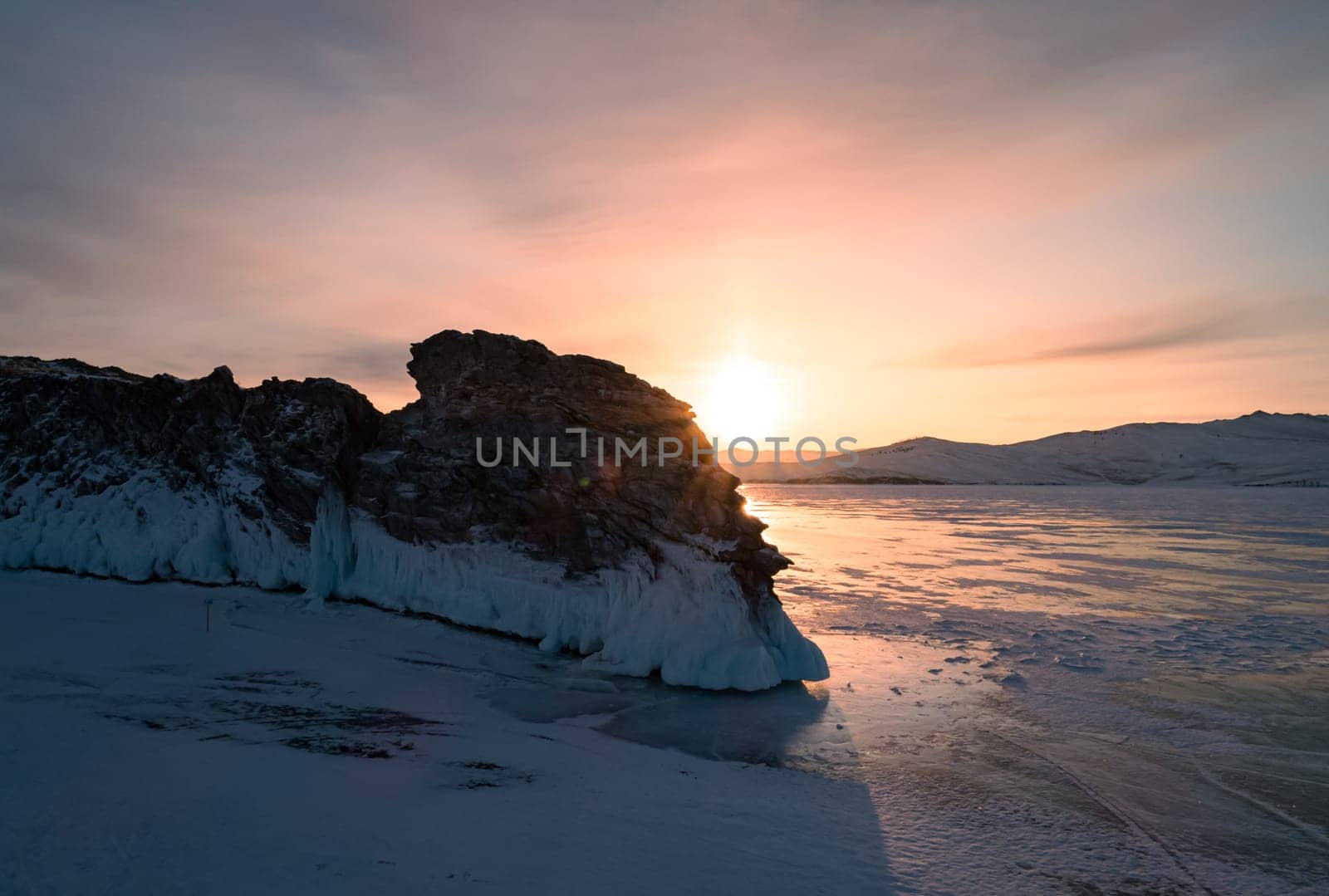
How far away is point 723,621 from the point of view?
48.8 feet

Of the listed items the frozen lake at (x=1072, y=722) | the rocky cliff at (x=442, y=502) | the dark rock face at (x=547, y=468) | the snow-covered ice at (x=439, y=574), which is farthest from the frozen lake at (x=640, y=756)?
the dark rock face at (x=547, y=468)

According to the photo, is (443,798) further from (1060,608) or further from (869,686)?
(1060,608)

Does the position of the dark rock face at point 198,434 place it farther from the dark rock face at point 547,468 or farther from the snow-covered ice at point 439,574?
the dark rock face at point 547,468

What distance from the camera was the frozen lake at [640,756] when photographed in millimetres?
5848

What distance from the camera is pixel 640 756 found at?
9852 millimetres

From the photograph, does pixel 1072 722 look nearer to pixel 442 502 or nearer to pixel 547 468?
pixel 547 468

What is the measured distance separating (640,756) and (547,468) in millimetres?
9243

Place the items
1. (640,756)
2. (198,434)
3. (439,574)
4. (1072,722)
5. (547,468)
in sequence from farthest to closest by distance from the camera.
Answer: (198,434), (439,574), (547,468), (1072,722), (640,756)

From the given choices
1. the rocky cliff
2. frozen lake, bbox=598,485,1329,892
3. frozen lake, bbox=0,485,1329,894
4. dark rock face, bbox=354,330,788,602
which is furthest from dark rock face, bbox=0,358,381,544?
frozen lake, bbox=598,485,1329,892

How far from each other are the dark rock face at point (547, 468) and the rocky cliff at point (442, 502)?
51 millimetres

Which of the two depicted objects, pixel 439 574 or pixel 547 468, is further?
pixel 439 574

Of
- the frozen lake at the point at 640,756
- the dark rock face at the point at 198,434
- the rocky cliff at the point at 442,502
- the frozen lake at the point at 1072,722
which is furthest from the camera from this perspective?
the dark rock face at the point at 198,434

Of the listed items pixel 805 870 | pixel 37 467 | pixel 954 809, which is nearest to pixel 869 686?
pixel 954 809

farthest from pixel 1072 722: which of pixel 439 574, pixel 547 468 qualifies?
pixel 439 574
